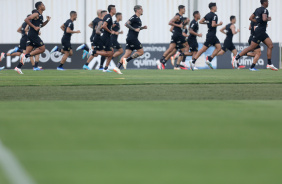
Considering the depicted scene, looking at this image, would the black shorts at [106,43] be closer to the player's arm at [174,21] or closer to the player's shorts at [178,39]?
the player's arm at [174,21]

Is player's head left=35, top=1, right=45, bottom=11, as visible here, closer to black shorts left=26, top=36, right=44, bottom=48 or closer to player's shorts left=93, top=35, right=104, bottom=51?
black shorts left=26, top=36, right=44, bottom=48

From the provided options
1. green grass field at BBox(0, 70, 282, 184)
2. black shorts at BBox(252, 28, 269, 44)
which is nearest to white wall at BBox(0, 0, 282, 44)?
black shorts at BBox(252, 28, 269, 44)

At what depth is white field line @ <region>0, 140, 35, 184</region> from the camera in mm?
3013

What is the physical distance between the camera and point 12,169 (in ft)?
10.9

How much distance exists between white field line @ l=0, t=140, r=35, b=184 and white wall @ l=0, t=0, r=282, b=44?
31.0m

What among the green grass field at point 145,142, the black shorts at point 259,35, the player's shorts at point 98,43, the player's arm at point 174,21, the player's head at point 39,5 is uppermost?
the player's head at point 39,5

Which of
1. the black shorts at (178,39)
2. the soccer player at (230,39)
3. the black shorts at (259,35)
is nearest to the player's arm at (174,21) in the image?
the black shorts at (178,39)

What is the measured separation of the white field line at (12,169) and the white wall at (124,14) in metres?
31.0

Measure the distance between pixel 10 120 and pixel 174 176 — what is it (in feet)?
9.53

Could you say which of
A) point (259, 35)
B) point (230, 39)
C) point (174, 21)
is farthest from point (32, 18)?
point (230, 39)

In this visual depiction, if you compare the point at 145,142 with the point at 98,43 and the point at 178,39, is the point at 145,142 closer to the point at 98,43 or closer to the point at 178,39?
the point at 98,43

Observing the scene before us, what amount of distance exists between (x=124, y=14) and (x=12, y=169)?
1269 inches

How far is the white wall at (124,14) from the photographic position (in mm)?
34906

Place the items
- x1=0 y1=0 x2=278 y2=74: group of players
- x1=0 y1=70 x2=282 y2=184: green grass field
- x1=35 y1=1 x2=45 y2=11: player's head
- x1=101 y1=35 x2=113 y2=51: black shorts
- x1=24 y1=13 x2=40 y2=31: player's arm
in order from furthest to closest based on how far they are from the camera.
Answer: x1=101 y1=35 x2=113 y2=51: black shorts < x1=0 y1=0 x2=278 y2=74: group of players < x1=35 y1=1 x2=45 y2=11: player's head < x1=24 y1=13 x2=40 y2=31: player's arm < x1=0 y1=70 x2=282 y2=184: green grass field
